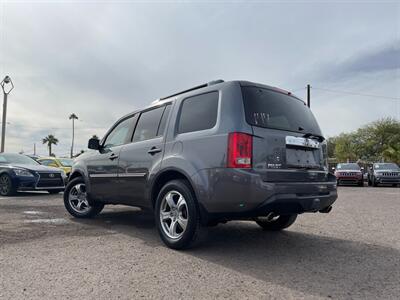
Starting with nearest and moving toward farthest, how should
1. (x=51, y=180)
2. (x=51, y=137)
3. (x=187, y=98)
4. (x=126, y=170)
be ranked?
(x=187, y=98) → (x=126, y=170) → (x=51, y=180) → (x=51, y=137)

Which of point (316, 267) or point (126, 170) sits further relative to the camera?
point (126, 170)

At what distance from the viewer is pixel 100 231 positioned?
5234 millimetres

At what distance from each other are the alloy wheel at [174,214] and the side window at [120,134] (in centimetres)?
162

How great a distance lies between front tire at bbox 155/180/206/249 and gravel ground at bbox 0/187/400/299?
159 mm

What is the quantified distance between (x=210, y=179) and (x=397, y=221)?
182 inches

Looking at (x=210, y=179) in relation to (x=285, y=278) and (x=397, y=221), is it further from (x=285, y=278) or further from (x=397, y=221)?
(x=397, y=221)

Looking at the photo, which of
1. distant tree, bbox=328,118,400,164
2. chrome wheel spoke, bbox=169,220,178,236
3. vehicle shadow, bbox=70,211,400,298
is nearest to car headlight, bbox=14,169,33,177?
vehicle shadow, bbox=70,211,400,298

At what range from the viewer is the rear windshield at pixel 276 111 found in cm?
384

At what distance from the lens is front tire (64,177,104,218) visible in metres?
6.43

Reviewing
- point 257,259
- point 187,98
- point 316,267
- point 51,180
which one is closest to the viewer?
point 316,267

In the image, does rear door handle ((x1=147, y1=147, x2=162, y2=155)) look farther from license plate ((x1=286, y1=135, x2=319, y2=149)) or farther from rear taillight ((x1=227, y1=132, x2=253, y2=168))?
license plate ((x1=286, y1=135, x2=319, y2=149))

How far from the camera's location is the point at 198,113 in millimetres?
4273

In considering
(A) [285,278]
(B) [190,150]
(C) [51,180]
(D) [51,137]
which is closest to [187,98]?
(B) [190,150]

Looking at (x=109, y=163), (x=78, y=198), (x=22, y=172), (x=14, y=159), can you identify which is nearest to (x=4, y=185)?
(x=22, y=172)
